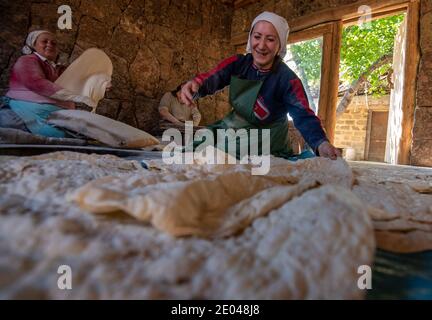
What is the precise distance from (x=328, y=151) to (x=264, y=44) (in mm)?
783

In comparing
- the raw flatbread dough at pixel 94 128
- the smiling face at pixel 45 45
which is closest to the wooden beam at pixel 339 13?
the raw flatbread dough at pixel 94 128

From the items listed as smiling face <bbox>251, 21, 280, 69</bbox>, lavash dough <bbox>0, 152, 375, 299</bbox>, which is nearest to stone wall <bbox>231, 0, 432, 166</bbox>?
smiling face <bbox>251, 21, 280, 69</bbox>

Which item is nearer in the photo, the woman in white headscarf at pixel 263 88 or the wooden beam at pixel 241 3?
the woman in white headscarf at pixel 263 88

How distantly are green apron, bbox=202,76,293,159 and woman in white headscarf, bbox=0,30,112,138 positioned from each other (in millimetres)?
1311

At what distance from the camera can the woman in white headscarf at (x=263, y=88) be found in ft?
5.33

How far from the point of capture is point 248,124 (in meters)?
1.83

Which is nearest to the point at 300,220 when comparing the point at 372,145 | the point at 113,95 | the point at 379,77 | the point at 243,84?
the point at 243,84

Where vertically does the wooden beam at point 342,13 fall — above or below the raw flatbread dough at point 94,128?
above

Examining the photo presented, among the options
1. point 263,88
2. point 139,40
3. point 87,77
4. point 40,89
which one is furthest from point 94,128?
point 139,40

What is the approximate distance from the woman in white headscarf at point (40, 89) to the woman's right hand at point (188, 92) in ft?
3.90

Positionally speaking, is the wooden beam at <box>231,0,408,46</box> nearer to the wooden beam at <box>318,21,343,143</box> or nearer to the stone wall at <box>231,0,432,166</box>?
the wooden beam at <box>318,21,343,143</box>

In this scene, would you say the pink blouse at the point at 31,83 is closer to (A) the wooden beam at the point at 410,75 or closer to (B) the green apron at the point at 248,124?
(B) the green apron at the point at 248,124
